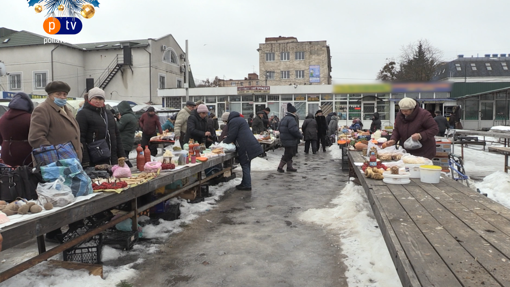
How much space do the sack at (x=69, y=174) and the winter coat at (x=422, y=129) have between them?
4049 millimetres

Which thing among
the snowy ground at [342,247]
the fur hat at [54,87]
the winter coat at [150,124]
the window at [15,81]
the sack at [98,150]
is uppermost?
the window at [15,81]

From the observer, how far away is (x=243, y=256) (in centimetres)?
377

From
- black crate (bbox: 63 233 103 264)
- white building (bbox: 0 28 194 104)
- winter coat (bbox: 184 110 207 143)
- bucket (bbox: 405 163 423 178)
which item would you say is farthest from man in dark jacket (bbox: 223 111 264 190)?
white building (bbox: 0 28 194 104)

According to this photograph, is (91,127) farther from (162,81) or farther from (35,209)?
(162,81)

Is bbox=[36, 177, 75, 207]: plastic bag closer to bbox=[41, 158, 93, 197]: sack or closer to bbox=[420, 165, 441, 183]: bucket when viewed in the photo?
bbox=[41, 158, 93, 197]: sack

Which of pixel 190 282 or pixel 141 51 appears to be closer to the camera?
pixel 190 282

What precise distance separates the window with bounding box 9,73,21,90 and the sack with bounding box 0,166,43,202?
3083 cm

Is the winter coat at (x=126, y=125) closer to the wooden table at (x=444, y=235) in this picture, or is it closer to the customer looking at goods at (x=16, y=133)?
the customer looking at goods at (x=16, y=133)

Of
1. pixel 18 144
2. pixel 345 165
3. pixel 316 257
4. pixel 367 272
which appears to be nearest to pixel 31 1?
pixel 18 144

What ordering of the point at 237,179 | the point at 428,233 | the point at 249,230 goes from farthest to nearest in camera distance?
the point at 237,179
the point at 249,230
the point at 428,233

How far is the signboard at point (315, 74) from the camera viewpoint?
138ft

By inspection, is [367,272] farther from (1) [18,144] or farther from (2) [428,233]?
(1) [18,144]

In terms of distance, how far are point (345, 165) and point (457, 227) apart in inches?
296

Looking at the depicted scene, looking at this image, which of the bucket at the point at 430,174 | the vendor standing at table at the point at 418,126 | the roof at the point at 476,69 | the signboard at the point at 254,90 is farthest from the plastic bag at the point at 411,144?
the roof at the point at 476,69
